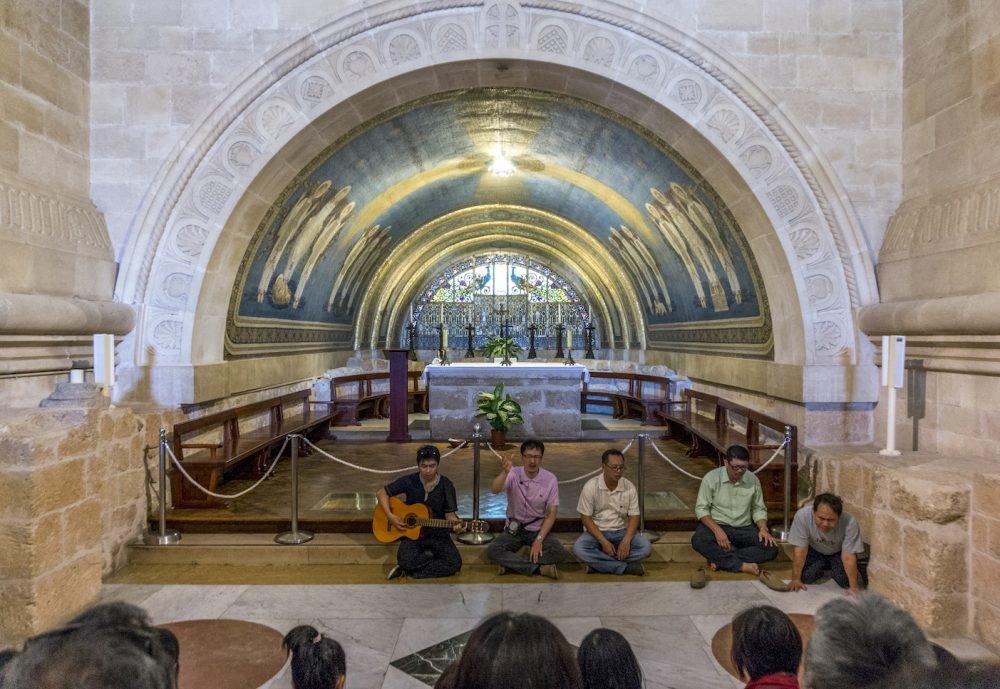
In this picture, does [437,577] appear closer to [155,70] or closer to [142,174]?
[142,174]

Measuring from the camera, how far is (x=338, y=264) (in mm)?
12758

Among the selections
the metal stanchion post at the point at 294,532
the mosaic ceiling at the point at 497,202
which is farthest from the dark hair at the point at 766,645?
the mosaic ceiling at the point at 497,202

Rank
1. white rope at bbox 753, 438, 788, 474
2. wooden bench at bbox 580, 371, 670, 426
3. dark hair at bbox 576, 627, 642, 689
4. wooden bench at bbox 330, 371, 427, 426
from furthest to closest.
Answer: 1. wooden bench at bbox 580, 371, 670, 426
2. wooden bench at bbox 330, 371, 427, 426
3. white rope at bbox 753, 438, 788, 474
4. dark hair at bbox 576, 627, 642, 689

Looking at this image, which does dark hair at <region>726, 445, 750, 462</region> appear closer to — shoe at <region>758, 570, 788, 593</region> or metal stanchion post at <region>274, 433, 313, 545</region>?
shoe at <region>758, 570, 788, 593</region>

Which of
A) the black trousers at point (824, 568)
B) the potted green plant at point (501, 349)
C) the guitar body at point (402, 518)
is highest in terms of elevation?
the potted green plant at point (501, 349)

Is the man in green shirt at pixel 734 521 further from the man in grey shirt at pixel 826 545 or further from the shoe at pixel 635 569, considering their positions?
the shoe at pixel 635 569

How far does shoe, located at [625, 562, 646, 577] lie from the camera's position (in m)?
5.49

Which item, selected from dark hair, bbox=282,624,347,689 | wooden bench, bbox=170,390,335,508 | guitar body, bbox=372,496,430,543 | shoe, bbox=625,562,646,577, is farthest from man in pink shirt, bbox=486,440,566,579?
dark hair, bbox=282,624,347,689

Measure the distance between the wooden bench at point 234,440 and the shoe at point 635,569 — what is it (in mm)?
3921

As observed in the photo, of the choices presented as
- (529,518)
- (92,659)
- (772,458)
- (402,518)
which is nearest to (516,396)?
(772,458)

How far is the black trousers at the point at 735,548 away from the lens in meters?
5.52

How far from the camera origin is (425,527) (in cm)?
556

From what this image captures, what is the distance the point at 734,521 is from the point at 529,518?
1.68 meters

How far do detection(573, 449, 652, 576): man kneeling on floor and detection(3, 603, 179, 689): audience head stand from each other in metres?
4.33
